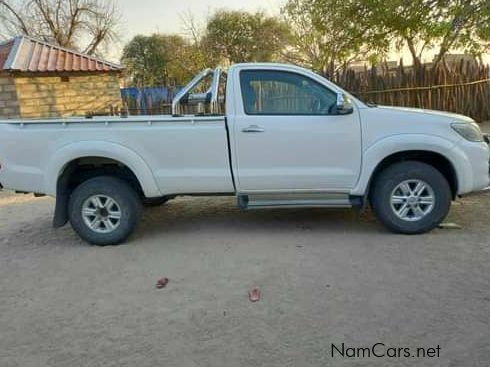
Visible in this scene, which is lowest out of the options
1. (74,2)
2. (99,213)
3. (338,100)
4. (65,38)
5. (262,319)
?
(262,319)

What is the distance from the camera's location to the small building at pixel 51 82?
512 inches

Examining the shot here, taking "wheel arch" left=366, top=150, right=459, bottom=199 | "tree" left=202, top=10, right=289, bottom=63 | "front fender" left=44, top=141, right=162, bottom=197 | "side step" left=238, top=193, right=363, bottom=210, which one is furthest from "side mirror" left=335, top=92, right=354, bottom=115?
"tree" left=202, top=10, right=289, bottom=63

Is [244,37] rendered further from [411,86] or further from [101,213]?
[101,213]

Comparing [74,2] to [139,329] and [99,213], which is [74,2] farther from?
[139,329]

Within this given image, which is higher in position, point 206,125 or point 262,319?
point 206,125

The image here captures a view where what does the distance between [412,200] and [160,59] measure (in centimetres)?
2591

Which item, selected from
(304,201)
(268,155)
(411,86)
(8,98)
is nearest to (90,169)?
(268,155)

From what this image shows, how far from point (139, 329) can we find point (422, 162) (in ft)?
11.6

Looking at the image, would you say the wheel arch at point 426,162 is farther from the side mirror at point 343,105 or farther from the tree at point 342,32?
the tree at point 342,32

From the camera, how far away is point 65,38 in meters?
30.6

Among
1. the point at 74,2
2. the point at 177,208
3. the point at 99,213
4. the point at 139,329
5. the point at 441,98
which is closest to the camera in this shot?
the point at 139,329

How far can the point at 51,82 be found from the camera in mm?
14117

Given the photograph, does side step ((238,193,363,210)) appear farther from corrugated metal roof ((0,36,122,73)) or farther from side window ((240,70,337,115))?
corrugated metal roof ((0,36,122,73))

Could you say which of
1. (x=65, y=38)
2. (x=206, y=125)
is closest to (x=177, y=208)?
(x=206, y=125)
